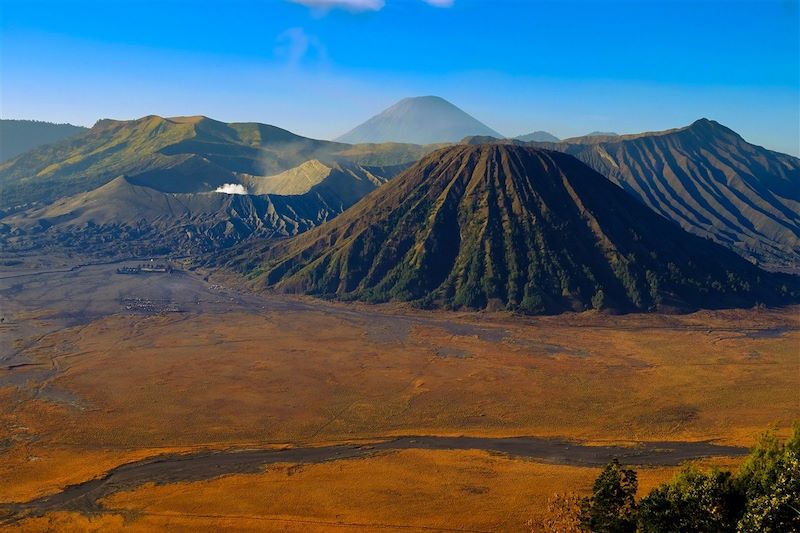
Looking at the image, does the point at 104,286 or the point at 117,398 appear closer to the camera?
the point at 117,398

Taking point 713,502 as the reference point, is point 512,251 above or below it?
above

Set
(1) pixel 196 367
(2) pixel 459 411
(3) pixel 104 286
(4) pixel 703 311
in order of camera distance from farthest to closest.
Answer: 1. (3) pixel 104 286
2. (4) pixel 703 311
3. (1) pixel 196 367
4. (2) pixel 459 411

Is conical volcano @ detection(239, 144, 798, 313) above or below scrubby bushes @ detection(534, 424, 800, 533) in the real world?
above

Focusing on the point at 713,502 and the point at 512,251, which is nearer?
the point at 713,502

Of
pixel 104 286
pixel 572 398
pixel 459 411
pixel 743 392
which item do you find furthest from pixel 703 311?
pixel 104 286

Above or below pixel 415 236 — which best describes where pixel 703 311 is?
below

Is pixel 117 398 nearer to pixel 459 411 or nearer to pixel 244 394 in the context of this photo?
pixel 244 394
